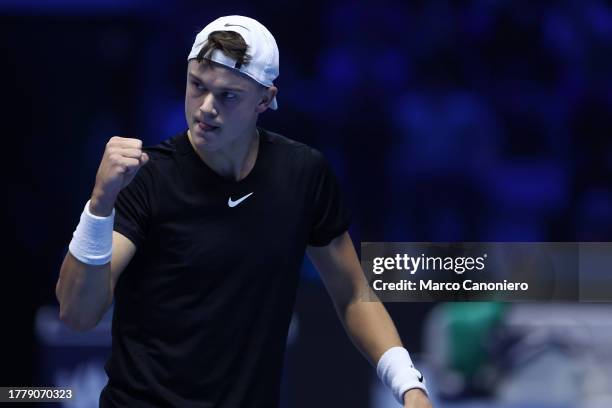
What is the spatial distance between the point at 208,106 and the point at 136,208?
303 mm

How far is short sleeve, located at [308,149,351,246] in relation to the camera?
9.63ft

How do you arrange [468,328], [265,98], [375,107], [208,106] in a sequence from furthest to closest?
[375,107], [468,328], [265,98], [208,106]

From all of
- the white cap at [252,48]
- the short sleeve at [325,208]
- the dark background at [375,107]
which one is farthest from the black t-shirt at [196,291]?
the dark background at [375,107]

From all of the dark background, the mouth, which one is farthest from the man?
the dark background

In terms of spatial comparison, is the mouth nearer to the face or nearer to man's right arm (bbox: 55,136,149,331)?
the face

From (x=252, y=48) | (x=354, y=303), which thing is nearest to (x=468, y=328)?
(x=354, y=303)

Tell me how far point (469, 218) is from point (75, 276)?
3.26 meters

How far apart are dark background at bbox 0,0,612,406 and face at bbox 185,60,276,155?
265 cm

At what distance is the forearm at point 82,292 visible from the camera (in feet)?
8.03

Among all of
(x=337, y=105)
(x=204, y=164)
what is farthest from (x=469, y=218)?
(x=204, y=164)

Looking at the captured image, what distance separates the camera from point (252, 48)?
8.97ft

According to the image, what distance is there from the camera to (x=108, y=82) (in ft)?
17.8

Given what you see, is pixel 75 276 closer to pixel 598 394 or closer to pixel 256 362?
pixel 256 362

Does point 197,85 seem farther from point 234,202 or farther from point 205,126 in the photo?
point 234,202
